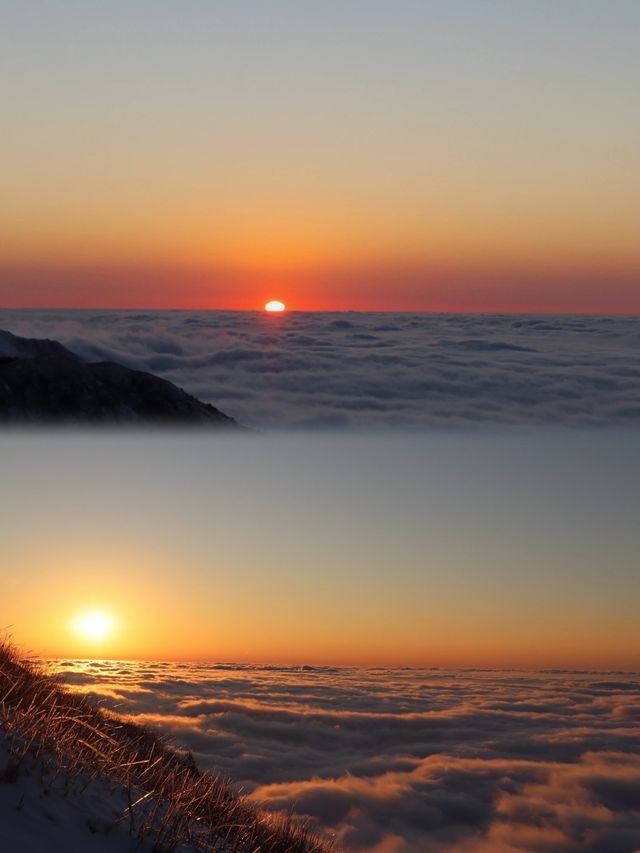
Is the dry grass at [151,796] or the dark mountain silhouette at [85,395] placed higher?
the dark mountain silhouette at [85,395]

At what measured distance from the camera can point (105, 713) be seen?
1241 centimetres

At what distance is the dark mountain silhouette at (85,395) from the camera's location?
6200cm

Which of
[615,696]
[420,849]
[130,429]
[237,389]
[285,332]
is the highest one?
[285,332]

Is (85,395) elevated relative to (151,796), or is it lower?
elevated

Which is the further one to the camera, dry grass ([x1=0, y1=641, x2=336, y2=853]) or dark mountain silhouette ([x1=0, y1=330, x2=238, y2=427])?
dark mountain silhouette ([x1=0, y1=330, x2=238, y2=427])

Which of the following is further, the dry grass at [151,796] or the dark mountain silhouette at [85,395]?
the dark mountain silhouette at [85,395]

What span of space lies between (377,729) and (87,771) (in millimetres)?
11149

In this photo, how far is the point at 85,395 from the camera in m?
63.0

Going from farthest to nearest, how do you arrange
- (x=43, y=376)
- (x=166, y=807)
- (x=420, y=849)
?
1. (x=43, y=376)
2. (x=420, y=849)
3. (x=166, y=807)

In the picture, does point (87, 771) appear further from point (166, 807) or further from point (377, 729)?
point (377, 729)

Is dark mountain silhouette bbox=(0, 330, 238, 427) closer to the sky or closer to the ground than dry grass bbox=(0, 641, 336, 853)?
closer to the sky

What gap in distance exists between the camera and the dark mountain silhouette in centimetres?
6200

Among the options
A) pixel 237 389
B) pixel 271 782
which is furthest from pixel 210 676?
pixel 237 389

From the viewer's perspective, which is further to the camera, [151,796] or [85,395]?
[85,395]
